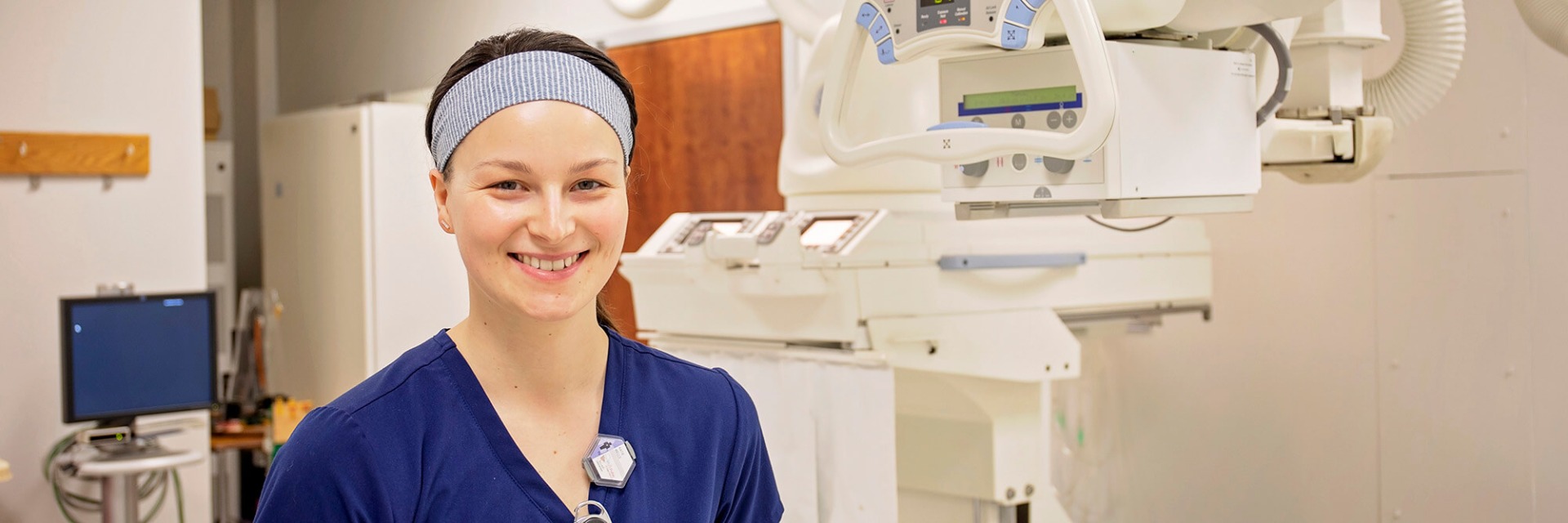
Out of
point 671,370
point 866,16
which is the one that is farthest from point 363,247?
point 671,370

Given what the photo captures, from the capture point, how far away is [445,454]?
123cm

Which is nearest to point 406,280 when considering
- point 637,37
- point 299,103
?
point 637,37

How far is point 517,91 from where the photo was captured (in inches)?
47.8

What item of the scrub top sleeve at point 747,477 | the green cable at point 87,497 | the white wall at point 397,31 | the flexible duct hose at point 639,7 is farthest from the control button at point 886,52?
the green cable at point 87,497

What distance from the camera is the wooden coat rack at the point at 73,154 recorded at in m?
3.54

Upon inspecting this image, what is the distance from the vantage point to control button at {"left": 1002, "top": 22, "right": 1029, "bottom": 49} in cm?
185

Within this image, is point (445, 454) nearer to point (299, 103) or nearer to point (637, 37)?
point (637, 37)

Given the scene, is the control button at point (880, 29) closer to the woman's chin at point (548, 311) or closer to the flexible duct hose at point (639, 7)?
the woman's chin at point (548, 311)

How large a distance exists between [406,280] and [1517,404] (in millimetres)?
3567

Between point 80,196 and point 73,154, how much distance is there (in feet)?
0.42


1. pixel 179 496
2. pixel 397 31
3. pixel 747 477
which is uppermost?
pixel 397 31

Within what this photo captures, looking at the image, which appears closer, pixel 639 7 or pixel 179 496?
→ pixel 639 7

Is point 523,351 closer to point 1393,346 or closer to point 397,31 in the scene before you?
point 1393,346

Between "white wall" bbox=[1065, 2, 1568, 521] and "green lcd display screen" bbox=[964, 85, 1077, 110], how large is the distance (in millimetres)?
1428
